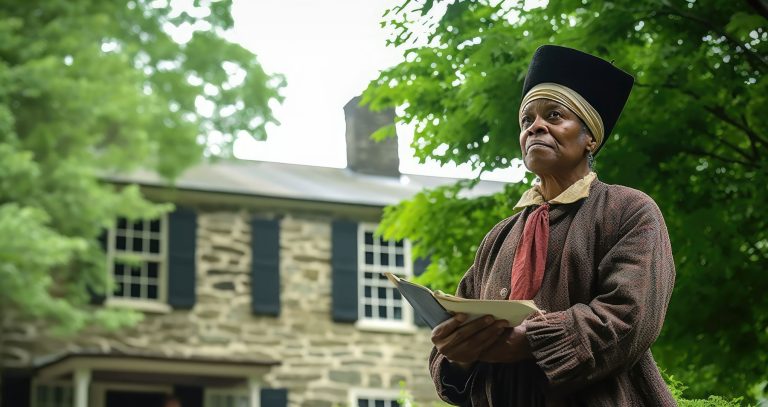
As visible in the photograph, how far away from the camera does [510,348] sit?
93.4 inches

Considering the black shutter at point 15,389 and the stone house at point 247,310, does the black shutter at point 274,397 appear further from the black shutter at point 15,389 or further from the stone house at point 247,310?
the black shutter at point 15,389

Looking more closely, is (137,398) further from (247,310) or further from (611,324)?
(611,324)

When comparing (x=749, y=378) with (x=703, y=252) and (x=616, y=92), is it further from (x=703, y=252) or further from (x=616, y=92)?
(x=616, y=92)

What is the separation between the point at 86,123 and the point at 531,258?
1719 cm

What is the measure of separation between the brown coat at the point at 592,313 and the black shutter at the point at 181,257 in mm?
16287

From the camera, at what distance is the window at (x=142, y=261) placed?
62.1 feet

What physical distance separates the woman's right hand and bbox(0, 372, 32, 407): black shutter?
16375 mm

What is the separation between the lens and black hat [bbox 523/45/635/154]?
2664 mm

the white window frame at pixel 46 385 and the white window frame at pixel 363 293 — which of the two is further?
the white window frame at pixel 363 293

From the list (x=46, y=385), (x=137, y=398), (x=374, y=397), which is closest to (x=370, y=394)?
(x=374, y=397)

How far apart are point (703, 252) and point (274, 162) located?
46.1 feet

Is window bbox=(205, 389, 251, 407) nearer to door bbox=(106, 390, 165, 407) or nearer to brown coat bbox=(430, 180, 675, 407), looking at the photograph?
door bbox=(106, 390, 165, 407)

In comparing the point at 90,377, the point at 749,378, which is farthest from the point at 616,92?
the point at 90,377

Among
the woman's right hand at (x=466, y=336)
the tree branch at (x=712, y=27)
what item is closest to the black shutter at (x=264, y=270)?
the tree branch at (x=712, y=27)
